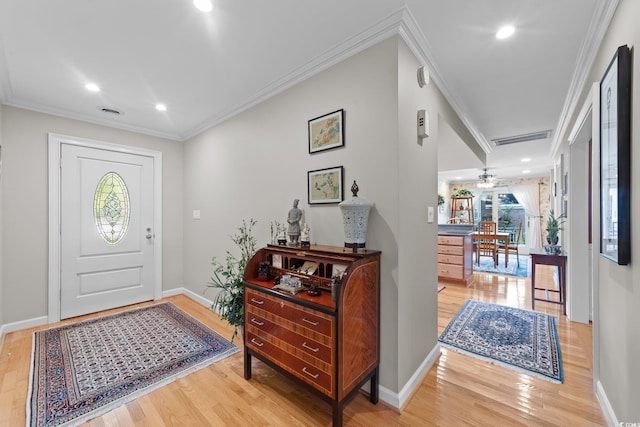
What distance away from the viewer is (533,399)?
1811mm

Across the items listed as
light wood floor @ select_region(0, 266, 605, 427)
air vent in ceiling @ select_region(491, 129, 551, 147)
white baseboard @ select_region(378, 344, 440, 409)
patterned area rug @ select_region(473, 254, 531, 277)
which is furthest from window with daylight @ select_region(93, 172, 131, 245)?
patterned area rug @ select_region(473, 254, 531, 277)

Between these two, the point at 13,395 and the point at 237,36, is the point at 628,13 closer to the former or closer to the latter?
the point at 237,36

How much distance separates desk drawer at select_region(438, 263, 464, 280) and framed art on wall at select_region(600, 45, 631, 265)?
9.73 feet

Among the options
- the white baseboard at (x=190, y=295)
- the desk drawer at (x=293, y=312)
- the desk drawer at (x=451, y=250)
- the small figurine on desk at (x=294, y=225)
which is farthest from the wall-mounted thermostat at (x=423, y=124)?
the desk drawer at (x=451, y=250)

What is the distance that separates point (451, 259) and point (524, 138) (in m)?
2.23

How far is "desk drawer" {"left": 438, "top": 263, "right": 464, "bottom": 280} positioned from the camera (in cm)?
452

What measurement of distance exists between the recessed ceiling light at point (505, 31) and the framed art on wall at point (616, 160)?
0.60 m

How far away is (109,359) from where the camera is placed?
2.29 m

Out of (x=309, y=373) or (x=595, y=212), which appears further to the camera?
(x=595, y=212)

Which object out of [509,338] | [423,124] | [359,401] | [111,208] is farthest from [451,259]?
[111,208]

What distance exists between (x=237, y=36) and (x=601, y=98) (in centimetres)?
243

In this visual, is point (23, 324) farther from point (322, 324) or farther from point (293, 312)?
point (322, 324)

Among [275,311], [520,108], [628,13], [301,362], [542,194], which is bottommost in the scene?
[301,362]

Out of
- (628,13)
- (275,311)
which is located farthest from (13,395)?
(628,13)
